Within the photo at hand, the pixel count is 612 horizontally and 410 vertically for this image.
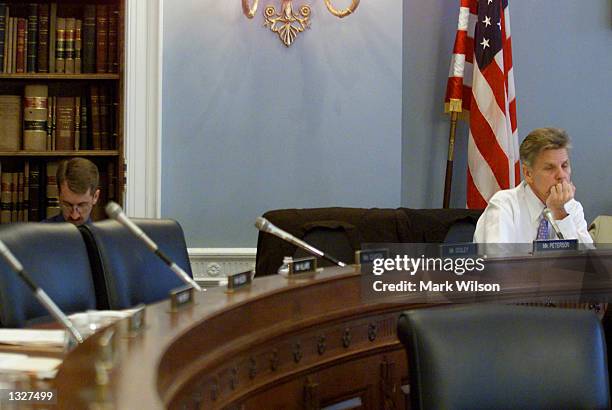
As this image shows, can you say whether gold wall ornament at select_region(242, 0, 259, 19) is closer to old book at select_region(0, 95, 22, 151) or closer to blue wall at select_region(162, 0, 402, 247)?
blue wall at select_region(162, 0, 402, 247)

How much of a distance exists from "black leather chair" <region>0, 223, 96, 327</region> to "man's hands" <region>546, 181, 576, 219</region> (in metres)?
1.81

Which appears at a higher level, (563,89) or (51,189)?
(563,89)

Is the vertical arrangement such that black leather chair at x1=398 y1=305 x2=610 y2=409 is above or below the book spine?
below

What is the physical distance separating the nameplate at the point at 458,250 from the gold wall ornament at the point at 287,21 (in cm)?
214

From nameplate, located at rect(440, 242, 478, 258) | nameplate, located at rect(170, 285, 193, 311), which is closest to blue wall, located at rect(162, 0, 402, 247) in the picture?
nameplate, located at rect(440, 242, 478, 258)

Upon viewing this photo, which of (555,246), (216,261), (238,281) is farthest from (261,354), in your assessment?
(216,261)

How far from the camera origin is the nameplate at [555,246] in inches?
126

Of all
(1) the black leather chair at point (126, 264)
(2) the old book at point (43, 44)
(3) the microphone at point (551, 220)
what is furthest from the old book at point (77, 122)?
(3) the microphone at point (551, 220)

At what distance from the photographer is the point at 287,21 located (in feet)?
15.9

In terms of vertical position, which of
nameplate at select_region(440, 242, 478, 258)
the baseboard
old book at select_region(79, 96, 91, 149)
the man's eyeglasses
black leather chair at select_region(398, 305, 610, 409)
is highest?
old book at select_region(79, 96, 91, 149)

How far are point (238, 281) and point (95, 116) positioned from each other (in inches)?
101

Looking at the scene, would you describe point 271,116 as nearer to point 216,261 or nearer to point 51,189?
point 216,261

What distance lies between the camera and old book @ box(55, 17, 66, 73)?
4969 millimetres

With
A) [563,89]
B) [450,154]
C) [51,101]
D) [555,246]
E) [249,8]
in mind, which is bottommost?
[555,246]
